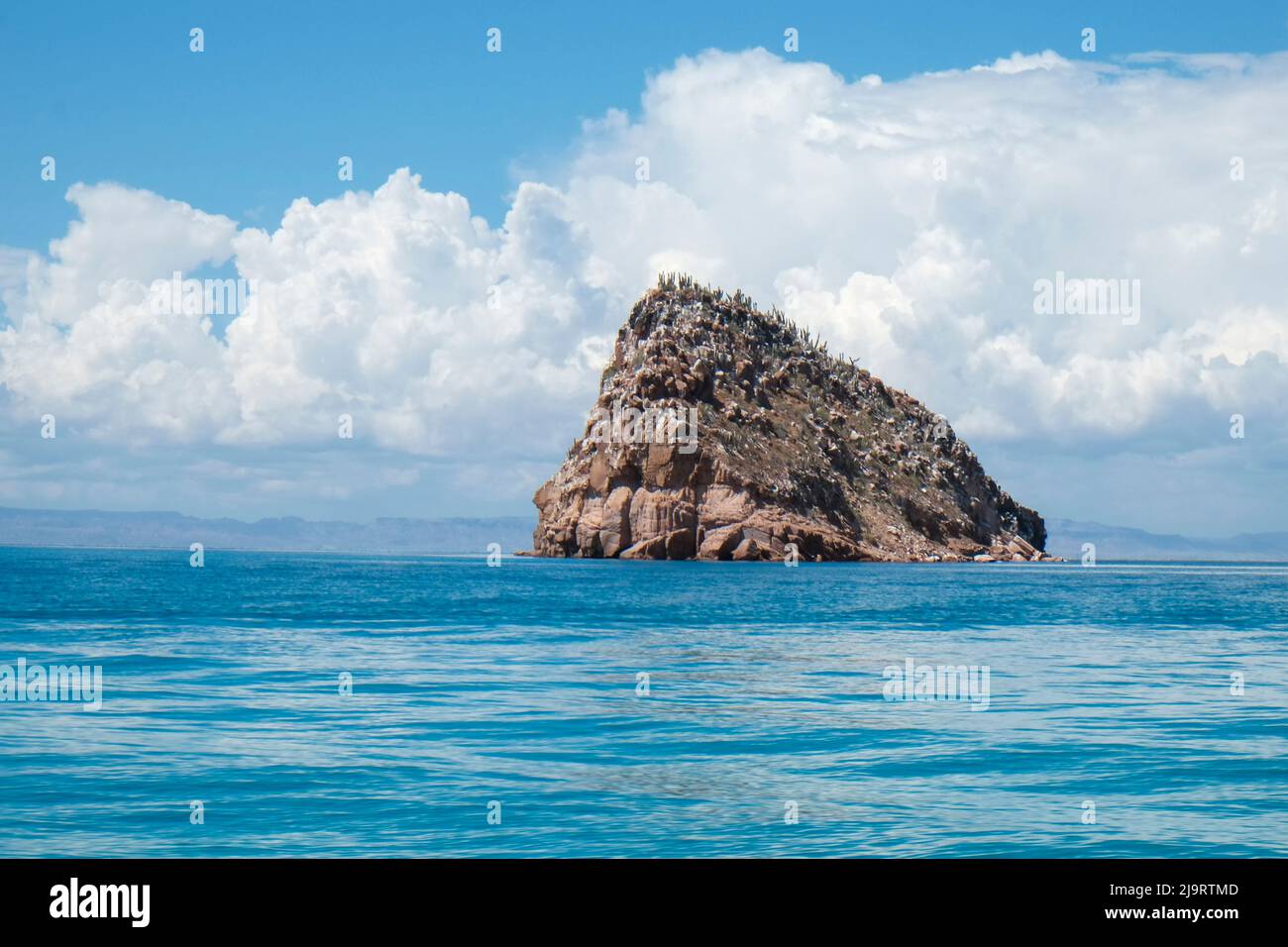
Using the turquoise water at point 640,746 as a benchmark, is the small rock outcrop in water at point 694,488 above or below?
above

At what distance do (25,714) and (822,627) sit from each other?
39724mm

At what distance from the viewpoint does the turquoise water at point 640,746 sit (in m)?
17.2

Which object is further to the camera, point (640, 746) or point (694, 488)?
point (694, 488)

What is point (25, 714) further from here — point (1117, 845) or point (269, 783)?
point (1117, 845)

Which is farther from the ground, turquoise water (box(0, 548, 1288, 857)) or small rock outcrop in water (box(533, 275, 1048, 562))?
small rock outcrop in water (box(533, 275, 1048, 562))

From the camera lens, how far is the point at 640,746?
2484cm

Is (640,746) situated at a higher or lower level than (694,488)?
lower

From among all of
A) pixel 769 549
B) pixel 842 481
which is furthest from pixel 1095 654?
pixel 842 481

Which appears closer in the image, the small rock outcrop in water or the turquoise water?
the turquoise water

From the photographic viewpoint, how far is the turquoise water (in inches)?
679

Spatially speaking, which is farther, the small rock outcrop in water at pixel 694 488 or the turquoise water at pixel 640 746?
the small rock outcrop in water at pixel 694 488
